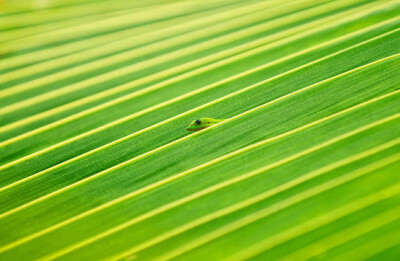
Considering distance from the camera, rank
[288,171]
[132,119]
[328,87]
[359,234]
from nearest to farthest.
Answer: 1. [359,234]
2. [288,171]
3. [328,87]
4. [132,119]

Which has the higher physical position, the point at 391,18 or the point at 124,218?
the point at 391,18

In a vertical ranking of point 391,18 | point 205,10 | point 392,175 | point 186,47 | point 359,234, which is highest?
point 205,10

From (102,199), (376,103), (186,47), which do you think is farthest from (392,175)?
(186,47)

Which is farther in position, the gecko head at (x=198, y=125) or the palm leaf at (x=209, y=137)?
the gecko head at (x=198, y=125)

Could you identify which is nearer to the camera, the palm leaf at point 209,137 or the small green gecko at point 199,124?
the palm leaf at point 209,137

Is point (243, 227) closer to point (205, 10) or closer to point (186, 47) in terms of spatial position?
point (186, 47)

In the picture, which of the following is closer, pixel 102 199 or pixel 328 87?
pixel 102 199

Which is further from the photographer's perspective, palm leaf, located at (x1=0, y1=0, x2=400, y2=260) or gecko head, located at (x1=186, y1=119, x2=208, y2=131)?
gecko head, located at (x1=186, y1=119, x2=208, y2=131)

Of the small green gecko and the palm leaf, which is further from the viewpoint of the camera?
the small green gecko
